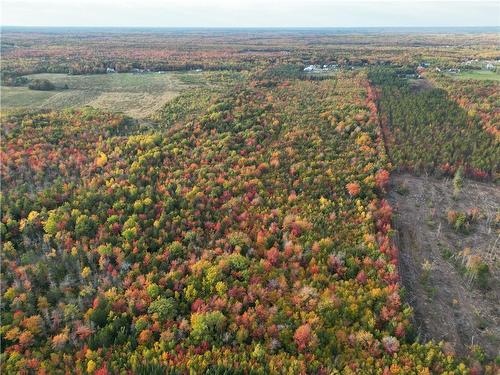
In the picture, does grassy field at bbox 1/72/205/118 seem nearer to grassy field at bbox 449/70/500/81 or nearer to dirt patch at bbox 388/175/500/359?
dirt patch at bbox 388/175/500/359

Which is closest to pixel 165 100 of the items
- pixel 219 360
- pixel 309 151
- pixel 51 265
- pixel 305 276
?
pixel 309 151

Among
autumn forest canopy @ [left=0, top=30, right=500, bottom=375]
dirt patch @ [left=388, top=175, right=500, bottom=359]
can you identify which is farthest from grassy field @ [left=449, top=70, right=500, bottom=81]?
dirt patch @ [left=388, top=175, right=500, bottom=359]

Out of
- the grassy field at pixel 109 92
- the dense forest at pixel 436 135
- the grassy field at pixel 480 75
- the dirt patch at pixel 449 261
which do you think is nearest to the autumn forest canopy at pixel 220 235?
the dense forest at pixel 436 135

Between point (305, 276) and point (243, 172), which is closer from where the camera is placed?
point (305, 276)

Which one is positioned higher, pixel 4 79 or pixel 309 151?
pixel 4 79

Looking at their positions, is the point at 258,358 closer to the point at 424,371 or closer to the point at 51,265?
the point at 424,371
